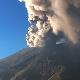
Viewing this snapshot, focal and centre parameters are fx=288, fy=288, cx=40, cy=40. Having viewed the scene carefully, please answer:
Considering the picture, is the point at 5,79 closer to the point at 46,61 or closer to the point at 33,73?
the point at 33,73

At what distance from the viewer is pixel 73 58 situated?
644ft

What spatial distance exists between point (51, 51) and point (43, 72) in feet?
56.8

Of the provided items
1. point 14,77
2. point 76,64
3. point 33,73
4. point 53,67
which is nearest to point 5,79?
point 14,77

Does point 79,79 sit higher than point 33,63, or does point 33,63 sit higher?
point 33,63

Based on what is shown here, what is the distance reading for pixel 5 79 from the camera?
591ft

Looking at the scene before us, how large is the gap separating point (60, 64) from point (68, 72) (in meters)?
15.7

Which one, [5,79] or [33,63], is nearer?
[5,79]

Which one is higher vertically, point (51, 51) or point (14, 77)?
point (51, 51)

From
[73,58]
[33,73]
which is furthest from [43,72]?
[73,58]

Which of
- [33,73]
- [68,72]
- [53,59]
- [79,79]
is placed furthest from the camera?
[53,59]

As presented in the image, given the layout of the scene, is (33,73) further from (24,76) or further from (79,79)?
(79,79)

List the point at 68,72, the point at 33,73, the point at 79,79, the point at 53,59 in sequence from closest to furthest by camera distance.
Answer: the point at 79,79, the point at 68,72, the point at 33,73, the point at 53,59

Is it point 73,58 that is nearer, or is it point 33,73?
point 33,73

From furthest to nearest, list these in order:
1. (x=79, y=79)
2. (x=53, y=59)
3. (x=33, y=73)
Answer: (x=53, y=59), (x=33, y=73), (x=79, y=79)
